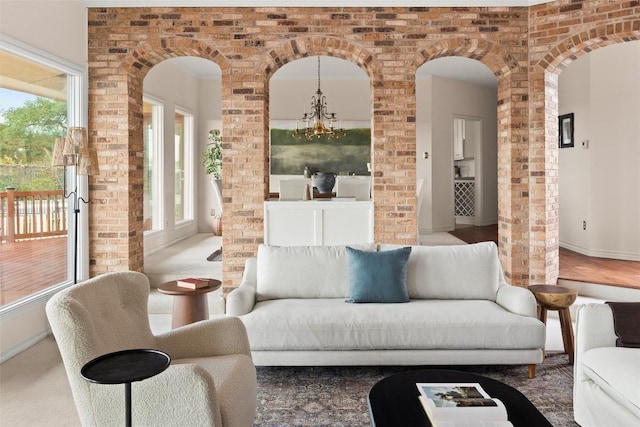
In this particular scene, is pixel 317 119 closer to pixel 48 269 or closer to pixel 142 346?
pixel 48 269

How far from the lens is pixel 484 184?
33.8 feet

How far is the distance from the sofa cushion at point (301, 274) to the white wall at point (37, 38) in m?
2.08

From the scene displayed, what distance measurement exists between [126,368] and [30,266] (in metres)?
3.32

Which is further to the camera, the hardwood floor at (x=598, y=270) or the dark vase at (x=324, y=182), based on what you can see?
the dark vase at (x=324, y=182)

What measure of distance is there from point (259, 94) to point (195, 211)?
4.60 meters

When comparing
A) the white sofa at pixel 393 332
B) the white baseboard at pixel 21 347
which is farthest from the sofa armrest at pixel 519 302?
the white baseboard at pixel 21 347

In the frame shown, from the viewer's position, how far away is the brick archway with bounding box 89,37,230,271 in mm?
5375

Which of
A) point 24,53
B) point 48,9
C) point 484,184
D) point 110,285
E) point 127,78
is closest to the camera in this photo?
point 110,285

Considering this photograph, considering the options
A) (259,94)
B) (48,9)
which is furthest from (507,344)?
→ (48,9)

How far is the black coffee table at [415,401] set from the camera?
1995 millimetres

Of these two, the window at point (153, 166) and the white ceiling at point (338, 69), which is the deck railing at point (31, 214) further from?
the white ceiling at point (338, 69)

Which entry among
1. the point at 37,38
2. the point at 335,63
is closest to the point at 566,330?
the point at 37,38

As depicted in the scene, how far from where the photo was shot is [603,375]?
2525 mm

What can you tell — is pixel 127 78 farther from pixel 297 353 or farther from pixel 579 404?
pixel 579 404
